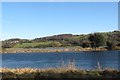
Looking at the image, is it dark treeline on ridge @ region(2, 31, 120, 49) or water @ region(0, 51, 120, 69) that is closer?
water @ region(0, 51, 120, 69)

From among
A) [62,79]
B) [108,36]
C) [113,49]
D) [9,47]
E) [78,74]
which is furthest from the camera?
[9,47]

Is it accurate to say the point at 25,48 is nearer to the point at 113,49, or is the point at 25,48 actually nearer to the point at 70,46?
the point at 70,46

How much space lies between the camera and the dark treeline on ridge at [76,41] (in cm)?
9504

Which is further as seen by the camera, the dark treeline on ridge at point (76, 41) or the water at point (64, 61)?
the dark treeline on ridge at point (76, 41)

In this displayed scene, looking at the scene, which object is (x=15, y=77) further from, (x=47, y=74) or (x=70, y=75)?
(x=70, y=75)

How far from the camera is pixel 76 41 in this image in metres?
109

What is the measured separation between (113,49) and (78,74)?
80.9 m

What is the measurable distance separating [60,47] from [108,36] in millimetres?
19539

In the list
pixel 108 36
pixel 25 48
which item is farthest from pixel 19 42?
pixel 108 36

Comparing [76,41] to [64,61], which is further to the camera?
[76,41]

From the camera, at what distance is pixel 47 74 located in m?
13.4

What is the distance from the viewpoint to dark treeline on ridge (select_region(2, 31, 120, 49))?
95.0m

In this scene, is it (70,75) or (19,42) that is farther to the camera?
(19,42)

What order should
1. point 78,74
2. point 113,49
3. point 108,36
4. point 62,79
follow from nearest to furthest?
point 62,79
point 78,74
point 113,49
point 108,36
